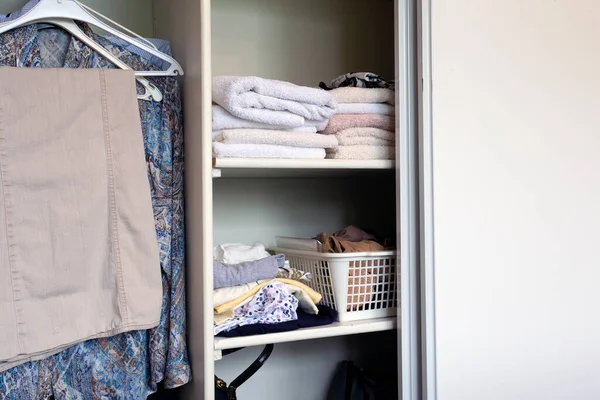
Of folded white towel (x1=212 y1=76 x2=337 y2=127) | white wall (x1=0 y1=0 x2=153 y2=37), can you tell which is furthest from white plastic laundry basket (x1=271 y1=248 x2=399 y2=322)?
white wall (x1=0 y1=0 x2=153 y2=37)

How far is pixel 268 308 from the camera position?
134cm

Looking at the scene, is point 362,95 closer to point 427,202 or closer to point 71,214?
point 427,202

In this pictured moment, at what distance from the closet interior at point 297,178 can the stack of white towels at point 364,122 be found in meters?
0.05

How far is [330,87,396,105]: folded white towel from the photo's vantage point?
144 cm

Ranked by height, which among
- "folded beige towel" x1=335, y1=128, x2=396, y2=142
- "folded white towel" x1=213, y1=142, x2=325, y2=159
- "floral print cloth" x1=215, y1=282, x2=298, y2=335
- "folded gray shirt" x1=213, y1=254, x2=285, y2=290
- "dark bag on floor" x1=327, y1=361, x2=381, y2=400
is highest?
"folded beige towel" x1=335, y1=128, x2=396, y2=142

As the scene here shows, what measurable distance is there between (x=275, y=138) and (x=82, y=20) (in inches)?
17.9

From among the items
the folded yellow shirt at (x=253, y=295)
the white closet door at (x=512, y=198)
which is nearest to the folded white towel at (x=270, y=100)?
the white closet door at (x=512, y=198)

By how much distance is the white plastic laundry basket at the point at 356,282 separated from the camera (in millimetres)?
1417

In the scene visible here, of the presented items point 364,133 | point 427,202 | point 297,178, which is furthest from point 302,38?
point 427,202

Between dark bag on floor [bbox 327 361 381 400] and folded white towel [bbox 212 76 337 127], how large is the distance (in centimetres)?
74

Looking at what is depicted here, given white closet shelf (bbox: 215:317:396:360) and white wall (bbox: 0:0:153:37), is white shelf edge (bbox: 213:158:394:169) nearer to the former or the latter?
white closet shelf (bbox: 215:317:396:360)

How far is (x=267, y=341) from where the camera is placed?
1285 mm

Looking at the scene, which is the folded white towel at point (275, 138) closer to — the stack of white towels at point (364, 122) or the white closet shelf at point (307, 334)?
the stack of white towels at point (364, 122)

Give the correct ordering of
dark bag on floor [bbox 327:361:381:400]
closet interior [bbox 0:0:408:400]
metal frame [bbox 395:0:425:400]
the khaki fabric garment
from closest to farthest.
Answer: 1. the khaki fabric garment
2. metal frame [bbox 395:0:425:400]
3. closet interior [bbox 0:0:408:400]
4. dark bag on floor [bbox 327:361:381:400]
